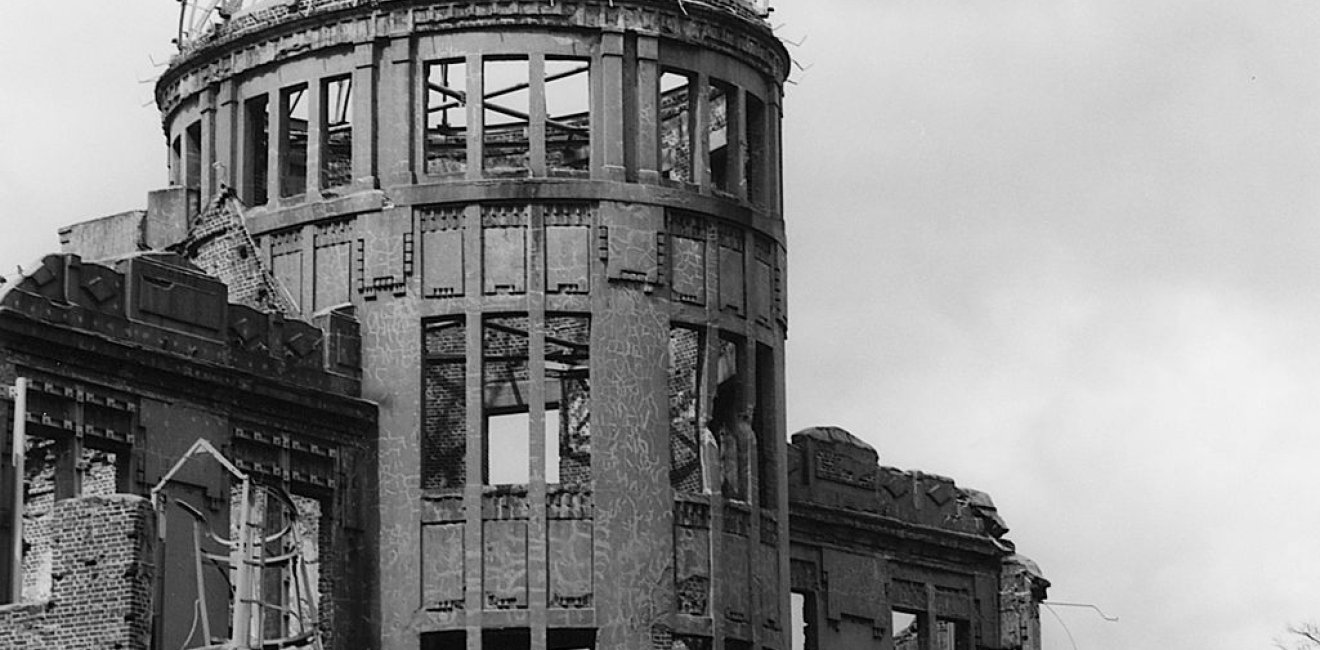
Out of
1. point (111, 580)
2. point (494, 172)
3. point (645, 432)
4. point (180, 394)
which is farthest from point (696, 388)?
point (111, 580)

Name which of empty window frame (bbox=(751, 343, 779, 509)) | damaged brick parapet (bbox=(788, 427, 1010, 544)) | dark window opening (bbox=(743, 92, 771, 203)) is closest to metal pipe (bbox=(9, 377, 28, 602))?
empty window frame (bbox=(751, 343, 779, 509))

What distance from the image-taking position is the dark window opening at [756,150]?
50250mm

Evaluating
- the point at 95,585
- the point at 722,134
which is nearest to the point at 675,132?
the point at 722,134

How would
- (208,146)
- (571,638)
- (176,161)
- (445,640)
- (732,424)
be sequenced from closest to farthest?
(445,640), (571,638), (732,424), (208,146), (176,161)

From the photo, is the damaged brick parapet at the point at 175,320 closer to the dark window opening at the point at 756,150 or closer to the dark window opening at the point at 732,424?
the dark window opening at the point at 732,424

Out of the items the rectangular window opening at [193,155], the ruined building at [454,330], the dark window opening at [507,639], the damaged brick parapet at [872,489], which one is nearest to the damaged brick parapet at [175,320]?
the ruined building at [454,330]

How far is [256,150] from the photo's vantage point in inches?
1977

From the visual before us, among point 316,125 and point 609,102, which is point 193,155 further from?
point 609,102

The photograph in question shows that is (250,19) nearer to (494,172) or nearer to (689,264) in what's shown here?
(494,172)

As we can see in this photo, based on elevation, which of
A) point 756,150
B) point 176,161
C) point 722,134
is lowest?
point 756,150

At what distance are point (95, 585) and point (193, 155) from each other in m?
18.0

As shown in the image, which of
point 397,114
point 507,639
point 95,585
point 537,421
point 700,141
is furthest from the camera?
point 700,141

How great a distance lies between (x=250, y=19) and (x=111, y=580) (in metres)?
17.1

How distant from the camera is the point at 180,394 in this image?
4431 centimetres
